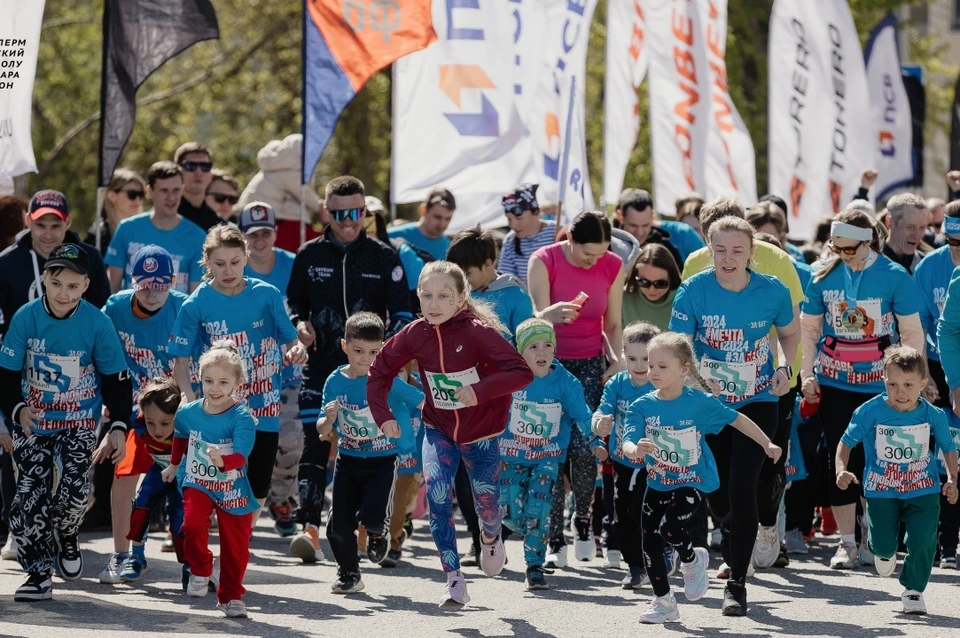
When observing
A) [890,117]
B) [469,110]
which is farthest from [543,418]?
[890,117]

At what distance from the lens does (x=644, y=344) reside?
922 centimetres

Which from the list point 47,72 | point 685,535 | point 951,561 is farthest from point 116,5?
point 47,72

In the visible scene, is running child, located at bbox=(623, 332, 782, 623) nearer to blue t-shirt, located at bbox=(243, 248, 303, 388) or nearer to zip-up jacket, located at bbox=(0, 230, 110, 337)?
zip-up jacket, located at bbox=(0, 230, 110, 337)

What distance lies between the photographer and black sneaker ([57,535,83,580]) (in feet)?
29.9

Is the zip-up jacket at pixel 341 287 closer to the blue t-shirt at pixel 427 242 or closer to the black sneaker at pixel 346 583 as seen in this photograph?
the black sneaker at pixel 346 583

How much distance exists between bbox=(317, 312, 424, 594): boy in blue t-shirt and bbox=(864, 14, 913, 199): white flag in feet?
40.2

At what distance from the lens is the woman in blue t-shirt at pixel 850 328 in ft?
31.7

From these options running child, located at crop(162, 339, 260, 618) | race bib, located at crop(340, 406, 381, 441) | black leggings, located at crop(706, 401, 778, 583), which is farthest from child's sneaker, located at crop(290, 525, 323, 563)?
black leggings, located at crop(706, 401, 778, 583)

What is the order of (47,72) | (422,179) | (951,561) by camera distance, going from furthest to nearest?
(47,72) < (422,179) < (951,561)

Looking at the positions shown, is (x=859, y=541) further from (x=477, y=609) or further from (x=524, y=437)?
(x=477, y=609)

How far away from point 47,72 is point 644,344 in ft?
78.8

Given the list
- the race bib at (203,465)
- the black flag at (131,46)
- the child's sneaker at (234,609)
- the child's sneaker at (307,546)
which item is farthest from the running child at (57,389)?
the black flag at (131,46)

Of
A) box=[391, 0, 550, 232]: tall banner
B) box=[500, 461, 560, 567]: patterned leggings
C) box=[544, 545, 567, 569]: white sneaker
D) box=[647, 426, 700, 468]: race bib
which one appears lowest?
box=[544, 545, 567, 569]: white sneaker

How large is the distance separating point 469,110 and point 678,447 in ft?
18.1
